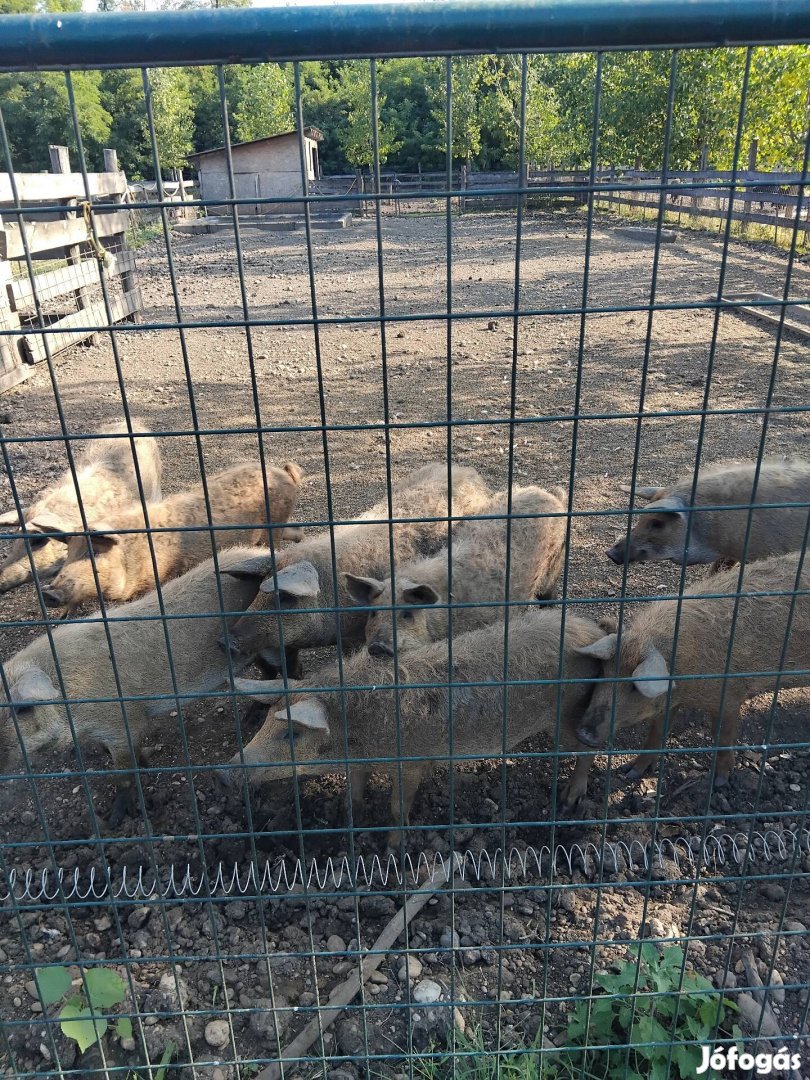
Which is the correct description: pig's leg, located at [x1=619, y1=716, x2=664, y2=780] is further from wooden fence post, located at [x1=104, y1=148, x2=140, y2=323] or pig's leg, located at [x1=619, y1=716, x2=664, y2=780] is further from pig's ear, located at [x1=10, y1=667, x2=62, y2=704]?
wooden fence post, located at [x1=104, y1=148, x2=140, y2=323]

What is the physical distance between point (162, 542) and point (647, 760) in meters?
3.16

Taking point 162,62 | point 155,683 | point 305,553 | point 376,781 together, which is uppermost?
point 162,62

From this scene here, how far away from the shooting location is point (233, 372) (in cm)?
1079

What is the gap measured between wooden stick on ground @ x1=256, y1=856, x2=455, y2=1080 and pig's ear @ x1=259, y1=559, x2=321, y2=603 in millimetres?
1385

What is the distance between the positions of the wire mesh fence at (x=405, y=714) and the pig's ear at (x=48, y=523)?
41 millimetres

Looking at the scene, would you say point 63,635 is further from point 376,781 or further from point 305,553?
point 376,781

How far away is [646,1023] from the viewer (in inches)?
105

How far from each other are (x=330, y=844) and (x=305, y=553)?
1.73m

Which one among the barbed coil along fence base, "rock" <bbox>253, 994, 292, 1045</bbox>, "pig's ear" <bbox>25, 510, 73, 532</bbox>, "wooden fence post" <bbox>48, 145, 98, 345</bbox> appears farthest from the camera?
"wooden fence post" <bbox>48, 145, 98, 345</bbox>

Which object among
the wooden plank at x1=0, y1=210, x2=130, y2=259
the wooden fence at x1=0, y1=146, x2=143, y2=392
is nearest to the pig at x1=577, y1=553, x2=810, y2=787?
the wooden fence at x1=0, y1=146, x2=143, y2=392

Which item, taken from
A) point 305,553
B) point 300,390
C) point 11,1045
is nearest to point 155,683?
point 305,553

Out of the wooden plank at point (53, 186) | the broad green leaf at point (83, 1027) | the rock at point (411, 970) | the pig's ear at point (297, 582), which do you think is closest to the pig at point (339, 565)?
the pig's ear at point (297, 582)

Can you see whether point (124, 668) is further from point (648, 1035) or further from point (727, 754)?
point (727, 754)

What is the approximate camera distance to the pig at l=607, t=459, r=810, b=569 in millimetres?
5328
